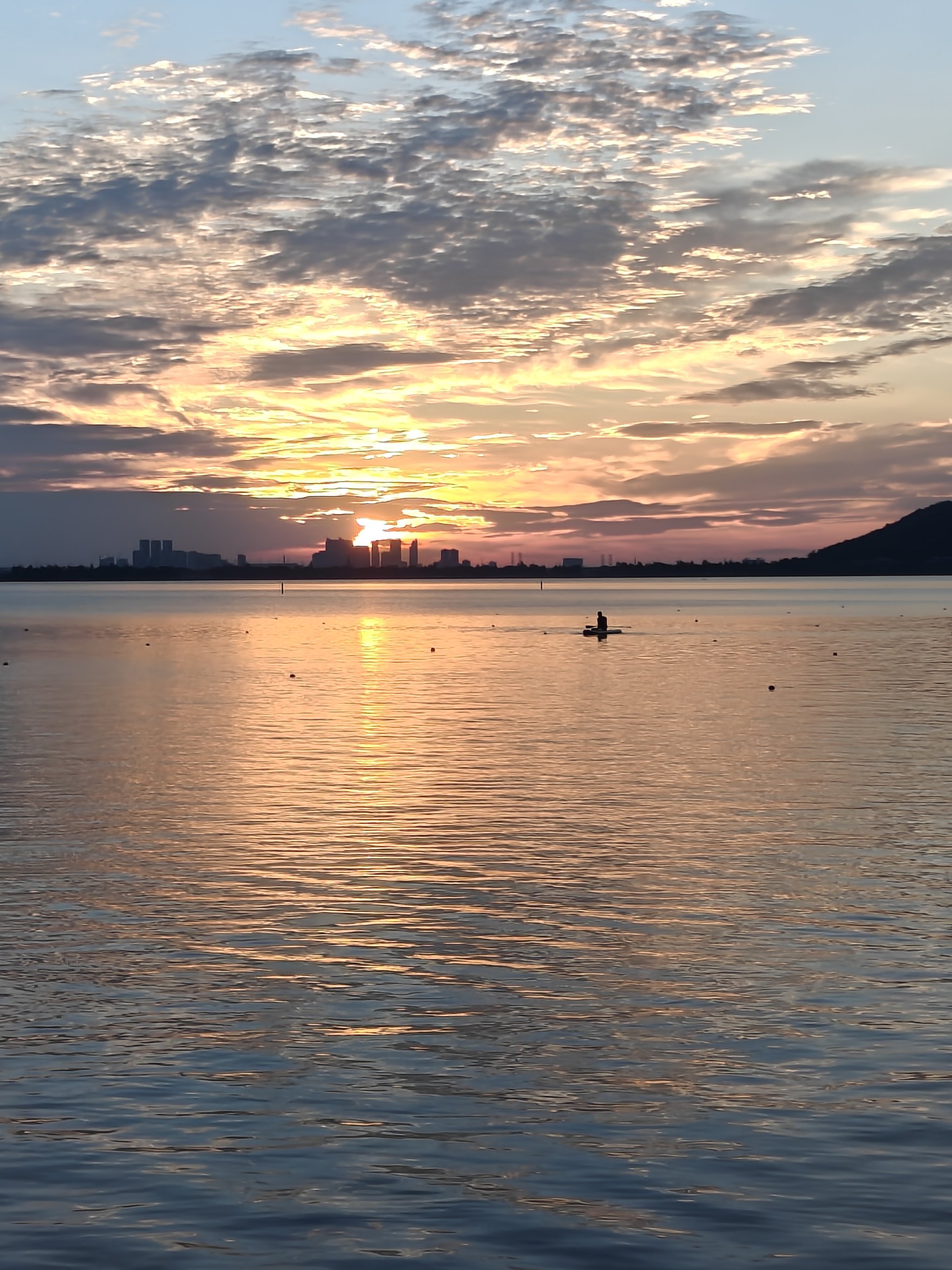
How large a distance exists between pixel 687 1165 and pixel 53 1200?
535cm

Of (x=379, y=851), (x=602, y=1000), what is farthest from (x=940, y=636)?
(x=602, y=1000)

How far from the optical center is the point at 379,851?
90.6 ft

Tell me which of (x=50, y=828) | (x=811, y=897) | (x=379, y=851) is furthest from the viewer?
(x=50, y=828)

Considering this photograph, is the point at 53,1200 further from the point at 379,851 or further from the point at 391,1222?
the point at 379,851

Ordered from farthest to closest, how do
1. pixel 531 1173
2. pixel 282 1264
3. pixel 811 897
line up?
pixel 811 897 < pixel 531 1173 < pixel 282 1264

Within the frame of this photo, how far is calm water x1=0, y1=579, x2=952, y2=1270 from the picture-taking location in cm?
1161

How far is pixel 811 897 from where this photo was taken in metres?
23.4

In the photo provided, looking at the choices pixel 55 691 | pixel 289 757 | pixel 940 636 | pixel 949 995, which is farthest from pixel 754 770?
pixel 940 636

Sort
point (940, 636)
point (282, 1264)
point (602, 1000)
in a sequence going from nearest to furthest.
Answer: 1. point (282, 1264)
2. point (602, 1000)
3. point (940, 636)

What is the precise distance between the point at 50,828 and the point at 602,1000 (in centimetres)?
1693

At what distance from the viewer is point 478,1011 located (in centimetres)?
1720

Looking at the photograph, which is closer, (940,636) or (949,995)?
(949,995)

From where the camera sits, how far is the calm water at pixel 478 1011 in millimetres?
11609

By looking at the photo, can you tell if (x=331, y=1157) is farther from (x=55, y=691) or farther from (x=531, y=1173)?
(x=55, y=691)
